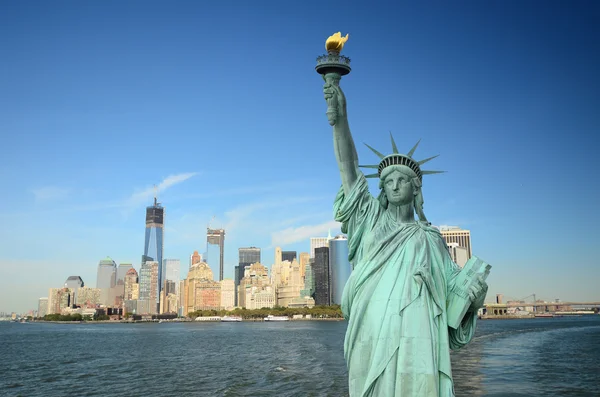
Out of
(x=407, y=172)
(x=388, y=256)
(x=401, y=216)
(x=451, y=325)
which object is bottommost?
(x=451, y=325)

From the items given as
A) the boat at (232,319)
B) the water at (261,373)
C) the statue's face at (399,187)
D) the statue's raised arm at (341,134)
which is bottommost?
the boat at (232,319)

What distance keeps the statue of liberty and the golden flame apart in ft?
1.01

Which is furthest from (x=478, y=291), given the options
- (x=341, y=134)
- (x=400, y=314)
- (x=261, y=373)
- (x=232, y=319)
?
(x=232, y=319)

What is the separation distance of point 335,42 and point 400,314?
3538 mm

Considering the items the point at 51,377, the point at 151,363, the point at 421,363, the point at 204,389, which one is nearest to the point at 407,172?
the point at 421,363

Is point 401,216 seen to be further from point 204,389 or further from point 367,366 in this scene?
point 204,389

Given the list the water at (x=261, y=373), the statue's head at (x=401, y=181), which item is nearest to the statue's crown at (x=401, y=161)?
the statue's head at (x=401, y=181)

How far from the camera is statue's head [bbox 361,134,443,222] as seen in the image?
714 cm

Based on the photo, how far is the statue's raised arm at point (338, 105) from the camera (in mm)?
7234

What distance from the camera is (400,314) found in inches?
253

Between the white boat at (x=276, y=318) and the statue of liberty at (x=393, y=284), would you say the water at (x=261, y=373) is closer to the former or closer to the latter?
the statue of liberty at (x=393, y=284)

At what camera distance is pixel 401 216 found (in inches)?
284

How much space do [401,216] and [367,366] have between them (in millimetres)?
1932

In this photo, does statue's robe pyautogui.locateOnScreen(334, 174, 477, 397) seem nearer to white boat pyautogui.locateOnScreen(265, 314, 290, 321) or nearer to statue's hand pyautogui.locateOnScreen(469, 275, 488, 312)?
statue's hand pyautogui.locateOnScreen(469, 275, 488, 312)
